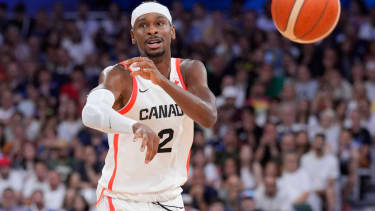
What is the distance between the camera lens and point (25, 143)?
10.9m

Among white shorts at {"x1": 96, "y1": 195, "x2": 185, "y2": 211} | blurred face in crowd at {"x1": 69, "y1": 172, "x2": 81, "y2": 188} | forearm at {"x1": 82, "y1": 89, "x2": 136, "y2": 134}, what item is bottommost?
blurred face in crowd at {"x1": 69, "y1": 172, "x2": 81, "y2": 188}

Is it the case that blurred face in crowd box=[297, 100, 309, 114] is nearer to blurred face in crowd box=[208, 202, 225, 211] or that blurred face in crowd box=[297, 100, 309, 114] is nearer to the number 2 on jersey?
blurred face in crowd box=[208, 202, 225, 211]

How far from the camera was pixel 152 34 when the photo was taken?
4508mm

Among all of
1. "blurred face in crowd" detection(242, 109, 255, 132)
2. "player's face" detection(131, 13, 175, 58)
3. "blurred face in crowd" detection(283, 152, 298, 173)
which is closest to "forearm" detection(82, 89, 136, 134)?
"player's face" detection(131, 13, 175, 58)

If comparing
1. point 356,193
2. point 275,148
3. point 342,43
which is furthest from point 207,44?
point 356,193

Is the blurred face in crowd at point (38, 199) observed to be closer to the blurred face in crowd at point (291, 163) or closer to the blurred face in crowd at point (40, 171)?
the blurred face in crowd at point (40, 171)

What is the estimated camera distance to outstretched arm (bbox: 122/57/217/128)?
4.01 metres

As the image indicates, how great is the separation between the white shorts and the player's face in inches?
38.8

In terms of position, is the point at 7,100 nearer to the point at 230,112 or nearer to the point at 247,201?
the point at 230,112

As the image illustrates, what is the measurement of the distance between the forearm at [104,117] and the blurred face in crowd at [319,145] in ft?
20.0

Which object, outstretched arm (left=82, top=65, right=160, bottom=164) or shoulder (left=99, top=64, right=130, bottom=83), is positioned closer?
outstretched arm (left=82, top=65, right=160, bottom=164)

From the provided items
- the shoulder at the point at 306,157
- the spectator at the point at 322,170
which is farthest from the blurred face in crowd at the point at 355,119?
the shoulder at the point at 306,157

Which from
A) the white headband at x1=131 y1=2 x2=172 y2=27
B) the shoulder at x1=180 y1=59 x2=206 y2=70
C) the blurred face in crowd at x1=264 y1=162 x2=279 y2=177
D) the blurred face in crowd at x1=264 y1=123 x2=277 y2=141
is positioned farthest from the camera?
the blurred face in crowd at x1=264 y1=123 x2=277 y2=141

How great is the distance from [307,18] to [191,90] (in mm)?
1807
